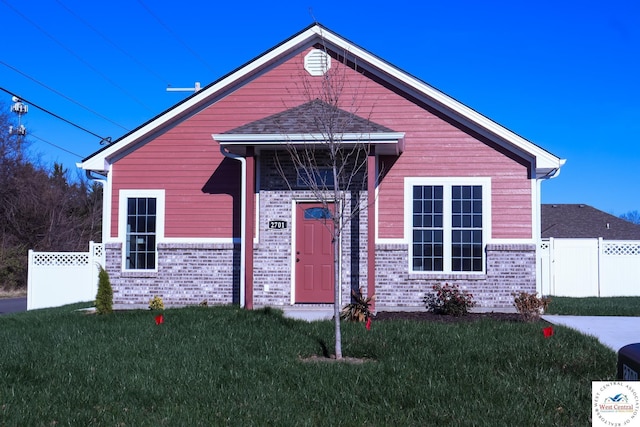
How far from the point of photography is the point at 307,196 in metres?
14.0

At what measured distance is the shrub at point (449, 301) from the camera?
12.7m

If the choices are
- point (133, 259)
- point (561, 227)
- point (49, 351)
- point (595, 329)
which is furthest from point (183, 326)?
point (561, 227)

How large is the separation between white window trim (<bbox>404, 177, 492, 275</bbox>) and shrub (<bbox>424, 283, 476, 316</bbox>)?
55 cm

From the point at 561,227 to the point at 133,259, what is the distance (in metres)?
22.0

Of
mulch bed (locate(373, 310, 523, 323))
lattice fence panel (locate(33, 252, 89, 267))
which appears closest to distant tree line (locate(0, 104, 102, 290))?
lattice fence panel (locate(33, 252, 89, 267))

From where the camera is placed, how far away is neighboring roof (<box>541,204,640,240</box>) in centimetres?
2944

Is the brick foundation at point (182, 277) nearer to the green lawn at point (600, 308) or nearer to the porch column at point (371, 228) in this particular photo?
the porch column at point (371, 228)

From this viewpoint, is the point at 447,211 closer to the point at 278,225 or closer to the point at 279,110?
the point at 278,225

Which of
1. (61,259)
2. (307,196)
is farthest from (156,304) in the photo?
(61,259)

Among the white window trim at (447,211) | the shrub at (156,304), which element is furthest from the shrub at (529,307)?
the shrub at (156,304)

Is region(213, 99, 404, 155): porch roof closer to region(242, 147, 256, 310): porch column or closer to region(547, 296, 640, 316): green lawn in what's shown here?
region(242, 147, 256, 310): porch column

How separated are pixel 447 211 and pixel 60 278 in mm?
12409

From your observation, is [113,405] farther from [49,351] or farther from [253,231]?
[253,231]

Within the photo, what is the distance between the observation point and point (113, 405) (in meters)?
6.24
